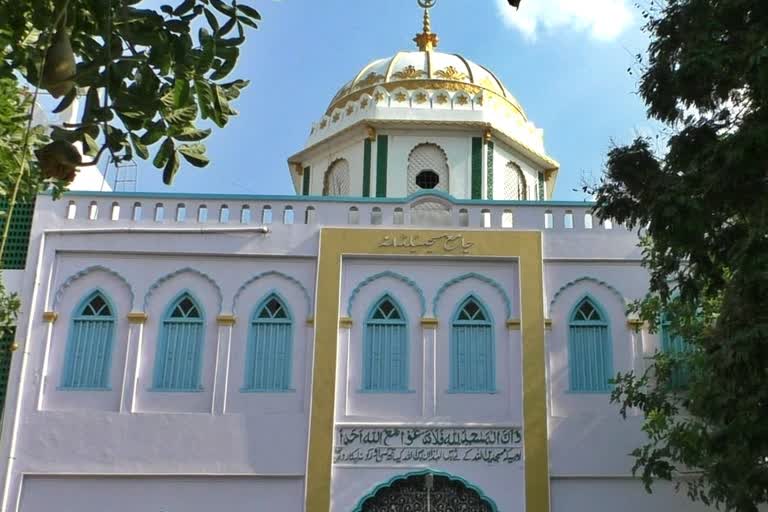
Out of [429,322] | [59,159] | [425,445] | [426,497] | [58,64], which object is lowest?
[426,497]

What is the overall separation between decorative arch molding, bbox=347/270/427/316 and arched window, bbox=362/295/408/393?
10.8 inches

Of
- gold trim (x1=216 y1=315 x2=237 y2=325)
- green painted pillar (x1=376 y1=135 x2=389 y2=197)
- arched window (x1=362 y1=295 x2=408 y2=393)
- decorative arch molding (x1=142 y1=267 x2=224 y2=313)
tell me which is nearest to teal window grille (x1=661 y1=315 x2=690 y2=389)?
arched window (x1=362 y1=295 x2=408 y2=393)

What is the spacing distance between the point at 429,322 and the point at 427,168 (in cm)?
399

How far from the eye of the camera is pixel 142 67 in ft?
12.5

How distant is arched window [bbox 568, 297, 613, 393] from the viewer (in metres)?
12.7

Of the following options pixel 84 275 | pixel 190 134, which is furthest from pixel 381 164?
pixel 190 134

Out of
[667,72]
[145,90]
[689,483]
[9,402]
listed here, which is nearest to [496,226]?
[689,483]

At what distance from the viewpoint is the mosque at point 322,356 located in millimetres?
12102

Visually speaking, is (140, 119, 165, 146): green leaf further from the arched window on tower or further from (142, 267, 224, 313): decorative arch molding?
the arched window on tower

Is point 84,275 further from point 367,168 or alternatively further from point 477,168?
point 477,168

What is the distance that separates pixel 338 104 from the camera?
17.1 m

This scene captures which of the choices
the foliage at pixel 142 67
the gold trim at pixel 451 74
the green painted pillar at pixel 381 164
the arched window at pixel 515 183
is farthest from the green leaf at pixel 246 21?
the gold trim at pixel 451 74

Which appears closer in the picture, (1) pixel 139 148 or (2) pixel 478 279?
(1) pixel 139 148

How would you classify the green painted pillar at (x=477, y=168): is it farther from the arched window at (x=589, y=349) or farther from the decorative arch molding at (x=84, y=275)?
the decorative arch molding at (x=84, y=275)
